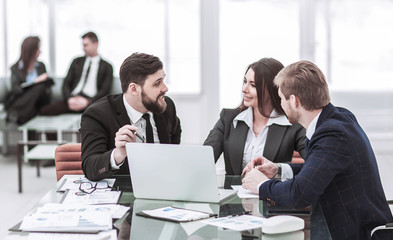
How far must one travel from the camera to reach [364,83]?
8055mm

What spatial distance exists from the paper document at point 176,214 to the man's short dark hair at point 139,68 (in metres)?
0.94

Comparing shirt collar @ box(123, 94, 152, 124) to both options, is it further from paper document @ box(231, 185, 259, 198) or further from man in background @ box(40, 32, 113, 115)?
man in background @ box(40, 32, 113, 115)

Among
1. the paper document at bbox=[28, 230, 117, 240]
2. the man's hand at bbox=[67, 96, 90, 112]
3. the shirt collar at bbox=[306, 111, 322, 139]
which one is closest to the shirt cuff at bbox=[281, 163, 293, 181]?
the shirt collar at bbox=[306, 111, 322, 139]

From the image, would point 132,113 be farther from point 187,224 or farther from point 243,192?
point 187,224

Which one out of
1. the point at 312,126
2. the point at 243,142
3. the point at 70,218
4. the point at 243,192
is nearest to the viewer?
the point at 70,218

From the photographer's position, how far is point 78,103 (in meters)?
7.25

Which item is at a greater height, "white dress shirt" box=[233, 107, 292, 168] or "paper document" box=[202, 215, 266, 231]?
"white dress shirt" box=[233, 107, 292, 168]

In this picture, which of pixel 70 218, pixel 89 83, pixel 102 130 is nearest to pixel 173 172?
pixel 70 218

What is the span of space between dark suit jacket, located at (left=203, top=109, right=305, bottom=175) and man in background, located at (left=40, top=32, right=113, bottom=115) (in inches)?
155

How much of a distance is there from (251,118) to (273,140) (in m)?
0.19

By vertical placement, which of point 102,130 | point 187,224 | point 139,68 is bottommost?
point 187,224

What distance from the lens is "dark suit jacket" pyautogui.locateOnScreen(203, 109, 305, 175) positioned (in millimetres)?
3387

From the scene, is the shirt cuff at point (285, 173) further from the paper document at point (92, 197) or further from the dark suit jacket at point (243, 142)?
the paper document at point (92, 197)

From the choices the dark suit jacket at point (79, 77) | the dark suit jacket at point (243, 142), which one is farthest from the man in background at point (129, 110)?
the dark suit jacket at point (79, 77)
